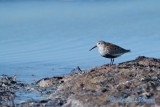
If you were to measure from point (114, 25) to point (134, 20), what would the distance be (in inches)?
57.6

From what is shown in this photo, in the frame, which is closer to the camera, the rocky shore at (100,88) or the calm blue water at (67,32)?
the rocky shore at (100,88)

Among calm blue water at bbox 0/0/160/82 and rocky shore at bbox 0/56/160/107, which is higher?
calm blue water at bbox 0/0/160/82

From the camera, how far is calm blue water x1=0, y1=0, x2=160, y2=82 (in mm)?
14461

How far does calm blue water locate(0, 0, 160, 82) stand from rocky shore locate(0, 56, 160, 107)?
134 cm

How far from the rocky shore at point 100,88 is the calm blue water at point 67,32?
134cm

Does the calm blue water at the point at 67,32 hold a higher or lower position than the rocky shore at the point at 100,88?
higher

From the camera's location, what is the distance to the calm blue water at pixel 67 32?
14461mm

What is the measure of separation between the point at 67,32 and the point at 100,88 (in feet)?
30.1

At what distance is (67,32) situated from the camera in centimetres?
1888

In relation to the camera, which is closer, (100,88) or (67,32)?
(100,88)

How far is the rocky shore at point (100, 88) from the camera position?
902 cm

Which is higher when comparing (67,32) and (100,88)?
(67,32)

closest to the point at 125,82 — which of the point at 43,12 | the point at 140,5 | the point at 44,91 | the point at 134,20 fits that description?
the point at 44,91

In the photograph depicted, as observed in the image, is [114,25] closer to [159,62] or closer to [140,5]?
[140,5]
